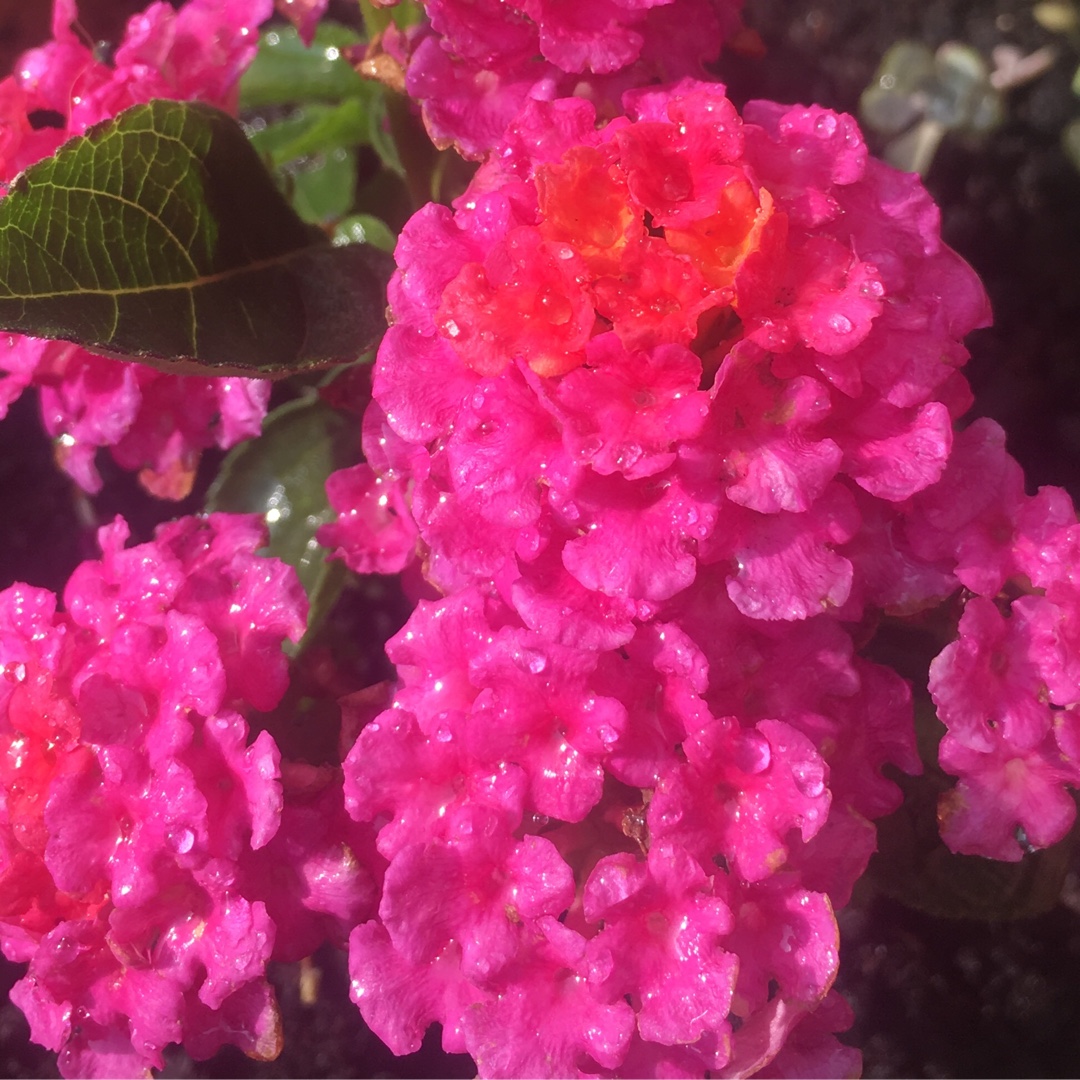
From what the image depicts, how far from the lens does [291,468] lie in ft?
3.27

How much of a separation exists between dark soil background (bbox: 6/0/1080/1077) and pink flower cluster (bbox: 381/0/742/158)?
1.46 ft

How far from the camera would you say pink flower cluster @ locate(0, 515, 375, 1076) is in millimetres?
613

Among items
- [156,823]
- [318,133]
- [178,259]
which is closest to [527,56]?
[178,259]

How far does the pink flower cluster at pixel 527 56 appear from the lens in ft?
2.17

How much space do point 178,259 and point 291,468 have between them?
32 centimetres

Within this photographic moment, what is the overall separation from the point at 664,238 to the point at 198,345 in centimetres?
30

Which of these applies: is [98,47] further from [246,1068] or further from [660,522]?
[246,1068]

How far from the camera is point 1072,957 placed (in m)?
1.05

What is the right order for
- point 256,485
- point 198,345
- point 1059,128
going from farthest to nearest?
point 1059,128 → point 256,485 → point 198,345

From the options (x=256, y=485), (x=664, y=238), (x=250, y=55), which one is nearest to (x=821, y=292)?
(x=664, y=238)

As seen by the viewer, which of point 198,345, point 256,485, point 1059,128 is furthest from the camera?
point 1059,128

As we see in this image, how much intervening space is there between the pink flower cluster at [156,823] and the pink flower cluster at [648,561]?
6 cm

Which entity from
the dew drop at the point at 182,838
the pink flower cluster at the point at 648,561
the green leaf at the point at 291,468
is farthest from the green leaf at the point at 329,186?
the dew drop at the point at 182,838

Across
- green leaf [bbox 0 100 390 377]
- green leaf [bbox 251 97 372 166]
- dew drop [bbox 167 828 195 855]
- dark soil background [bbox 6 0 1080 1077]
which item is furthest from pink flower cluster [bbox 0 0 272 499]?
dark soil background [bbox 6 0 1080 1077]
